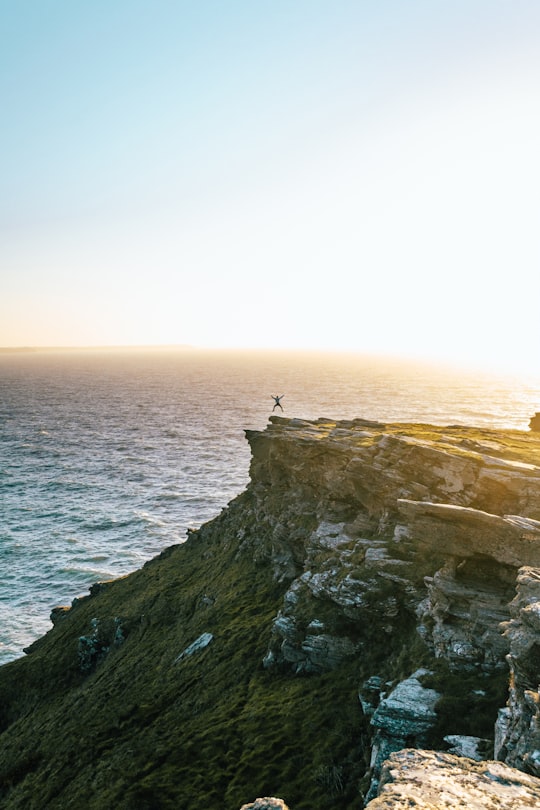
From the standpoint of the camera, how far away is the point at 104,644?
41344mm

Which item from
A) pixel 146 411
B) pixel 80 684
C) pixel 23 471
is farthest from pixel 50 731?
pixel 146 411

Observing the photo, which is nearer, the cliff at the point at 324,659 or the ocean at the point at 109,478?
the cliff at the point at 324,659

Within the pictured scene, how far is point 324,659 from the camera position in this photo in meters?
27.8

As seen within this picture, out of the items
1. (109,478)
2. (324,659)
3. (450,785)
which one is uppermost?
(450,785)

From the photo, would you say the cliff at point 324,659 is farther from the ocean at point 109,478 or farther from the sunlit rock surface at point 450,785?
the ocean at point 109,478

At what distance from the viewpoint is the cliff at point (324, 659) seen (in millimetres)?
20375

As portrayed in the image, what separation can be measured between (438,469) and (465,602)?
9467 millimetres

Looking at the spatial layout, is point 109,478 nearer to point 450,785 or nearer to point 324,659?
point 324,659

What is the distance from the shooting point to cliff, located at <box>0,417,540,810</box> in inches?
802

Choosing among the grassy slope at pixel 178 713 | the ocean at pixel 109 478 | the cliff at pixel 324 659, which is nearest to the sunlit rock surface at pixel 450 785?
the cliff at pixel 324 659

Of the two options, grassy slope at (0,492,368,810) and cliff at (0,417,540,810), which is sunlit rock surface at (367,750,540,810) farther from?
grassy slope at (0,492,368,810)

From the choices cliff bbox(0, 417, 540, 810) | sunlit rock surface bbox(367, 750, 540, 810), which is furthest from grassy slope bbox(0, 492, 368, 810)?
sunlit rock surface bbox(367, 750, 540, 810)

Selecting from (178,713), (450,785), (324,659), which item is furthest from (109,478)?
(450,785)

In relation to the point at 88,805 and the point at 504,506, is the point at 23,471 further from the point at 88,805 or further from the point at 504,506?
the point at 504,506
